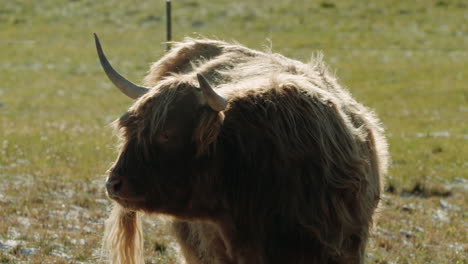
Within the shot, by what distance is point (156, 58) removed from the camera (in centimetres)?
3011

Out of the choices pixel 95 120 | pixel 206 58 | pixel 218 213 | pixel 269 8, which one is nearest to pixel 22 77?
pixel 95 120

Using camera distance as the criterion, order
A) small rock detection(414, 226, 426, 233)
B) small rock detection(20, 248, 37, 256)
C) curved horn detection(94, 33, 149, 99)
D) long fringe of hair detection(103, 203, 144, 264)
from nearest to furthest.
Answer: curved horn detection(94, 33, 149, 99) < long fringe of hair detection(103, 203, 144, 264) < small rock detection(20, 248, 37, 256) < small rock detection(414, 226, 426, 233)

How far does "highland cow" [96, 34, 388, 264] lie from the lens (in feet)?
16.2

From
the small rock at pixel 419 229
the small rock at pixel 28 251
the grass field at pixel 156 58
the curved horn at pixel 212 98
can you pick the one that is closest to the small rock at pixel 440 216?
the grass field at pixel 156 58

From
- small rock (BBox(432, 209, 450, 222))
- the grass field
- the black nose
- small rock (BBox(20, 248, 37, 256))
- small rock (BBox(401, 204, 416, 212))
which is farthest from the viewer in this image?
small rock (BBox(401, 204, 416, 212))

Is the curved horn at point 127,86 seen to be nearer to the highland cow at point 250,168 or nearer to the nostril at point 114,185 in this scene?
the highland cow at point 250,168

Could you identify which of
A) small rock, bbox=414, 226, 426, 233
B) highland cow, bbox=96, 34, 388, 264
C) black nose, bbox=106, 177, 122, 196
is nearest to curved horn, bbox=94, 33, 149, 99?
highland cow, bbox=96, 34, 388, 264

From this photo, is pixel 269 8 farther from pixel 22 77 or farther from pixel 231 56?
pixel 231 56

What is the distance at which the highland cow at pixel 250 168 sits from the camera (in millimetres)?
4934

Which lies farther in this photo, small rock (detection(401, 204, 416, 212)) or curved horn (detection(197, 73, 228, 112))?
small rock (detection(401, 204, 416, 212))

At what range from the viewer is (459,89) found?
24109mm

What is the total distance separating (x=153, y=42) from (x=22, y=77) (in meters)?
7.07

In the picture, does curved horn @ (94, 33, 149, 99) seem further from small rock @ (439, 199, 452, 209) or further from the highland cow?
small rock @ (439, 199, 452, 209)

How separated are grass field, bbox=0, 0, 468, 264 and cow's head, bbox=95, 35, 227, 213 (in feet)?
4.75
